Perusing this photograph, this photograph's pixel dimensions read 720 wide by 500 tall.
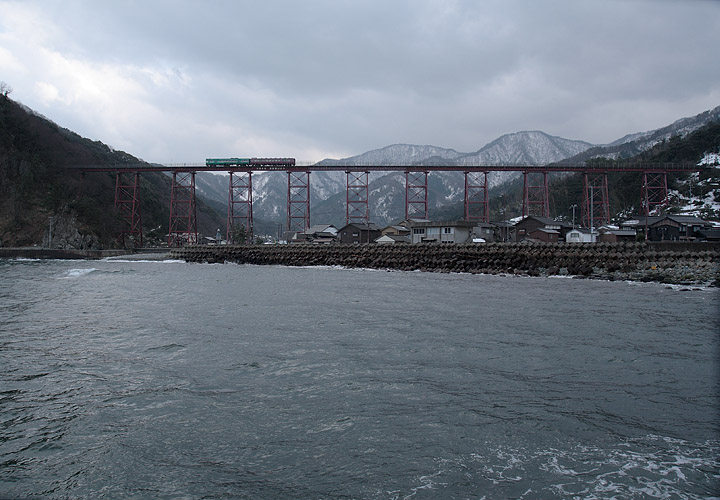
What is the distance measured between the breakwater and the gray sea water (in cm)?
1202

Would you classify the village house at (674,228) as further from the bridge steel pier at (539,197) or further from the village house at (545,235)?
the bridge steel pier at (539,197)

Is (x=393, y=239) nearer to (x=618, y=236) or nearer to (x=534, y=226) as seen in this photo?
(x=534, y=226)

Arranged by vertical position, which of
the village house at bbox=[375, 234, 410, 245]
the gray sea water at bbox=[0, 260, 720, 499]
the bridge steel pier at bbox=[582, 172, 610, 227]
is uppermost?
the bridge steel pier at bbox=[582, 172, 610, 227]

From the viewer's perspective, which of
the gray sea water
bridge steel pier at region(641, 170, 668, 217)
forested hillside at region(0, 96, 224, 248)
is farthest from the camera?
forested hillside at region(0, 96, 224, 248)

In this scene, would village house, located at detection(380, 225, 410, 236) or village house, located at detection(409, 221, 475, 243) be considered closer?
village house, located at detection(409, 221, 475, 243)

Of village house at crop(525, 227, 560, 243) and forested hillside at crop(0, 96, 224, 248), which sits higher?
forested hillside at crop(0, 96, 224, 248)

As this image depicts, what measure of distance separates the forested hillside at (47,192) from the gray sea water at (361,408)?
42.0 m

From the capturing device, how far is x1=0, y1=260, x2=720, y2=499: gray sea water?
131 inches

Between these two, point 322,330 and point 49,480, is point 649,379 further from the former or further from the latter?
point 49,480

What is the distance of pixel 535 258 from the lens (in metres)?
24.6

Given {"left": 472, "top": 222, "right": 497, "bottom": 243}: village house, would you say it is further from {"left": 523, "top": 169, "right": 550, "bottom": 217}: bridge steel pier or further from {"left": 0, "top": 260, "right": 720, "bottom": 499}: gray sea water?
{"left": 0, "top": 260, "right": 720, "bottom": 499}: gray sea water

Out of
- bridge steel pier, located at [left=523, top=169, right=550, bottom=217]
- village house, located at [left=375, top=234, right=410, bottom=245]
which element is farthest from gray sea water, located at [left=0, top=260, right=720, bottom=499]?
bridge steel pier, located at [left=523, top=169, right=550, bottom=217]

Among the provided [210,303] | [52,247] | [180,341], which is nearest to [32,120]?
[52,247]

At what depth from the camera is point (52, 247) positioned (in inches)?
1666
